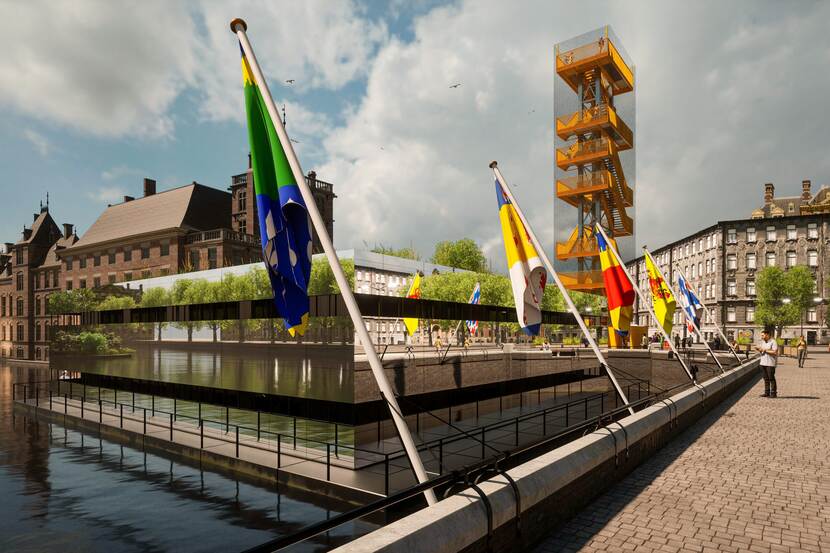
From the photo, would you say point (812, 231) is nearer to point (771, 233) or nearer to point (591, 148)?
point (771, 233)

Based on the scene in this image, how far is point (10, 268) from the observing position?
9744cm

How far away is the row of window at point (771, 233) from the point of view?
3285 inches

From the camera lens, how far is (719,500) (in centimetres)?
823

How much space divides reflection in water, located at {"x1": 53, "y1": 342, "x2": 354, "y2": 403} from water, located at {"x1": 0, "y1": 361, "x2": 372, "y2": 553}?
3.65m

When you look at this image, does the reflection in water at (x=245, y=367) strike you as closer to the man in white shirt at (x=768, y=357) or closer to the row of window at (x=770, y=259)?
the man in white shirt at (x=768, y=357)

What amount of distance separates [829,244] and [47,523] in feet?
331

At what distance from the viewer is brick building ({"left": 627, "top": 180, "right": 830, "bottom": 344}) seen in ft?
270

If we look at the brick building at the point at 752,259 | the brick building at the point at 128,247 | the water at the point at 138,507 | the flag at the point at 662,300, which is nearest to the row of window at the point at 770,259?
the brick building at the point at 752,259

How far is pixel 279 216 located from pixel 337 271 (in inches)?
83.3

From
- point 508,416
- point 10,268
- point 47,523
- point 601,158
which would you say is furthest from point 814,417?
point 10,268

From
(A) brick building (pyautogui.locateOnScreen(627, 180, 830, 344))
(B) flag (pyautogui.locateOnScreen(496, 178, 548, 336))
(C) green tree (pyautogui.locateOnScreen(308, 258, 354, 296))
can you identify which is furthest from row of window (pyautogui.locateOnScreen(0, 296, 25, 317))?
(A) brick building (pyautogui.locateOnScreen(627, 180, 830, 344))

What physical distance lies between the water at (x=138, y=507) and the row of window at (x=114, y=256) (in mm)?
51884

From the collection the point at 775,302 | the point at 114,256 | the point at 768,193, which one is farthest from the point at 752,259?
the point at 114,256

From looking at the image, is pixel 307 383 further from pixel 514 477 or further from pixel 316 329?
pixel 514 477
